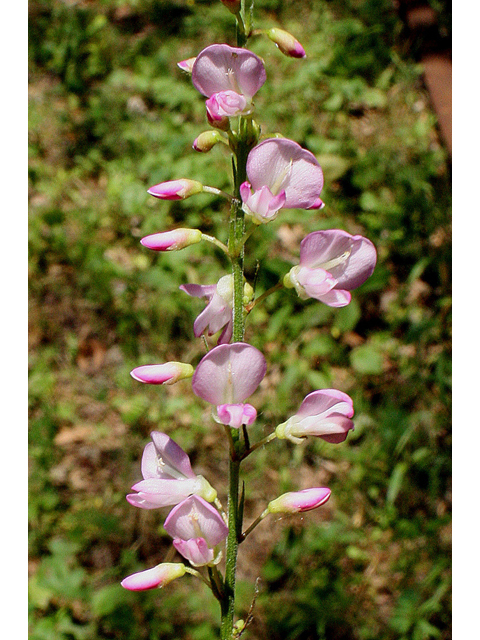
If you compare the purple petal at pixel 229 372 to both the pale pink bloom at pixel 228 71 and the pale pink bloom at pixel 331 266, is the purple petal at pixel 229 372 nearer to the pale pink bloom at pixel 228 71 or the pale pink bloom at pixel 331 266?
the pale pink bloom at pixel 331 266

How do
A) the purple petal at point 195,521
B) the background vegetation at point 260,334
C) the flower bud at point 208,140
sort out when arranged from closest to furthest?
the purple petal at point 195,521, the flower bud at point 208,140, the background vegetation at point 260,334

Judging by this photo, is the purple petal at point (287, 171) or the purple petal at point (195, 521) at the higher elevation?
the purple petal at point (287, 171)

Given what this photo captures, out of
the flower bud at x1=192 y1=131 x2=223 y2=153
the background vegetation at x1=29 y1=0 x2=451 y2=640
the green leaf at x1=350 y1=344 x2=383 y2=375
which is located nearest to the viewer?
the flower bud at x1=192 y1=131 x2=223 y2=153

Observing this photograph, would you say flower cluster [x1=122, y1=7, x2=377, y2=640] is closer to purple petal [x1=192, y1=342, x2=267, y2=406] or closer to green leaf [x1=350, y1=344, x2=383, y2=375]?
purple petal [x1=192, y1=342, x2=267, y2=406]

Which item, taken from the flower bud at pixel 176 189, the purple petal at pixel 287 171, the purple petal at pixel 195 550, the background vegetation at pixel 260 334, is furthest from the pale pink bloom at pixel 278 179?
the background vegetation at pixel 260 334

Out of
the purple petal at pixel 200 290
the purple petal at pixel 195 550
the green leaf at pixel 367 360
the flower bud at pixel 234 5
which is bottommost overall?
the purple petal at pixel 195 550

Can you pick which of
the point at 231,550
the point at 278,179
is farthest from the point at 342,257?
the point at 231,550

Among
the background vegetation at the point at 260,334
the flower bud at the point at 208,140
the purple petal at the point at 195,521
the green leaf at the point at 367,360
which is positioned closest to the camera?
the purple petal at the point at 195,521

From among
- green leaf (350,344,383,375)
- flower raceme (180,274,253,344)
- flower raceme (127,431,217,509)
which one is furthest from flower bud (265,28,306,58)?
green leaf (350,344,383,375)
